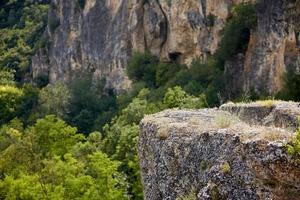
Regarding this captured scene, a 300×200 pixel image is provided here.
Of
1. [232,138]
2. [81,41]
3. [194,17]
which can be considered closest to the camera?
[232,138]

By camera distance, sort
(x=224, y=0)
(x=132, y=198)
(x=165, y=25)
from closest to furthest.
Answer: (x=132, y=198) < (x=224, y=0) < (x=165, y=25)

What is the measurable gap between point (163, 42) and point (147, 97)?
13.1 meters

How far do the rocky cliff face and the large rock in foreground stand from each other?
3208 centimetres

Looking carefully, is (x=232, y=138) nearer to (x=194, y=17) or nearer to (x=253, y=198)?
(x=253, y=198)

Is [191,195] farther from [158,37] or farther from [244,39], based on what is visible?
[158,37]

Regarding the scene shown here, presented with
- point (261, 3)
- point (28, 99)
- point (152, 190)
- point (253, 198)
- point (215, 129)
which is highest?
point (261, 3)

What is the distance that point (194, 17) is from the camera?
74875mm

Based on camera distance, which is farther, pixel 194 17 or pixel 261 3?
pixel 194 17

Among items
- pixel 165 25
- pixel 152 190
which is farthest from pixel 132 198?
pixel 165 25

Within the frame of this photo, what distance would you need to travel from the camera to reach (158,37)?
3406 inches

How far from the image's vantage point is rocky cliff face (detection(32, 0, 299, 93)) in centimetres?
5275

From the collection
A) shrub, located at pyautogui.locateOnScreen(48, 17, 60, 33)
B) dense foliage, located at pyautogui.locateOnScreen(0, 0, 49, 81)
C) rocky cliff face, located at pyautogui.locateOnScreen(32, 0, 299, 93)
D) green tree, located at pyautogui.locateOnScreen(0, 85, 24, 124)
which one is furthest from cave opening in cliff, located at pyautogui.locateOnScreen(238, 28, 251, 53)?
dense foliage, located at pyautogui.locateOnScreen(0, 0, 49, 81)

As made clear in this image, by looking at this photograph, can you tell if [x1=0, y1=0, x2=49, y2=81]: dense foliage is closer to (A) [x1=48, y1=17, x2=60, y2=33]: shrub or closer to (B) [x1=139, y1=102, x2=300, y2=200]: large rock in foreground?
(A) [x1=48, y1=17, x2=60, y2=33]: shrub

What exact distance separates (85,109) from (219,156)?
3386 inches
